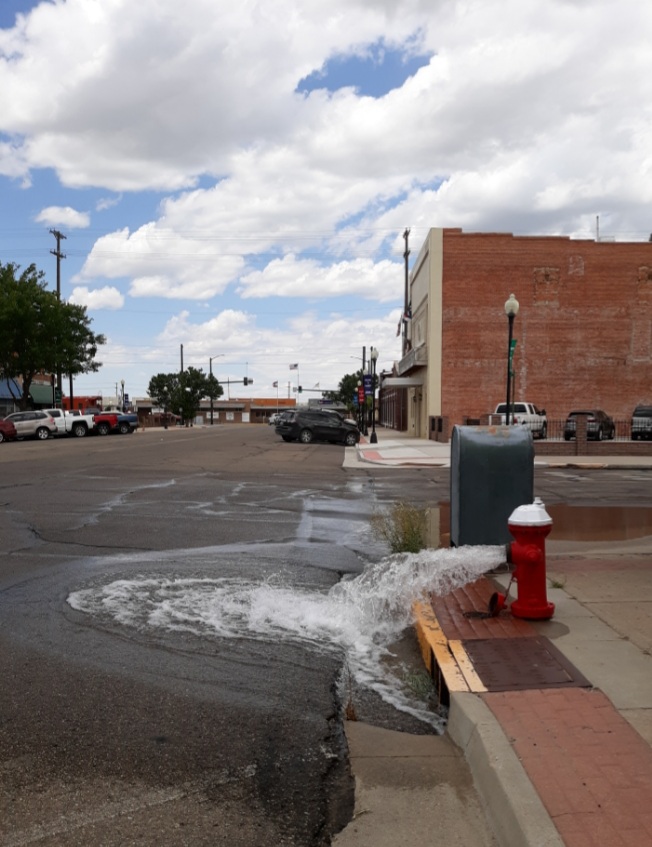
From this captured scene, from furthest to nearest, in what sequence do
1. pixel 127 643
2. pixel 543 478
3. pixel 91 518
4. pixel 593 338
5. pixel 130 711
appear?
pixel 593 338
pixel 543 478
pixel 91 518
pixel 127 643
pixel 130 711

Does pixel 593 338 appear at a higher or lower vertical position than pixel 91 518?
higher

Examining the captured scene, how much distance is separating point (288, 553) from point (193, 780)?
5.79m

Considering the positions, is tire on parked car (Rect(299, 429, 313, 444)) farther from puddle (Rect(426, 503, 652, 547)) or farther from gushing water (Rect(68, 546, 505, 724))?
gushing water (Rect(68, 546, 505, 724))

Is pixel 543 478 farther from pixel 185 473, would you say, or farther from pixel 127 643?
pixel 127 643

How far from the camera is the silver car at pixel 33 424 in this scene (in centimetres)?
4462

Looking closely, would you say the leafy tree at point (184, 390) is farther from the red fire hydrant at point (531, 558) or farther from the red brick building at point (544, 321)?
the red fire hydrant at point (531, 558)

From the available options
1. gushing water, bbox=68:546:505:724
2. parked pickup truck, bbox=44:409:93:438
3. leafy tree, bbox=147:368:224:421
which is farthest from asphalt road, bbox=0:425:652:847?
leafy tree, bbox=147:368:224:421

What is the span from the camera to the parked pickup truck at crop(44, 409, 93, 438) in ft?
155

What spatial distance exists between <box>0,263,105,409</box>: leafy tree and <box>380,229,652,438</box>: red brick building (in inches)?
963

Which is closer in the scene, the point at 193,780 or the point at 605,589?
the point at 193,780

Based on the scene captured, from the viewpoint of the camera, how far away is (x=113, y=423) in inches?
2044

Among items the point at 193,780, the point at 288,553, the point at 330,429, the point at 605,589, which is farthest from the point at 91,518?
the point at 330,429

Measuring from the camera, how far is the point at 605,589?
7363mm

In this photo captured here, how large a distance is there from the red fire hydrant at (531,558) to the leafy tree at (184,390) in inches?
3996
